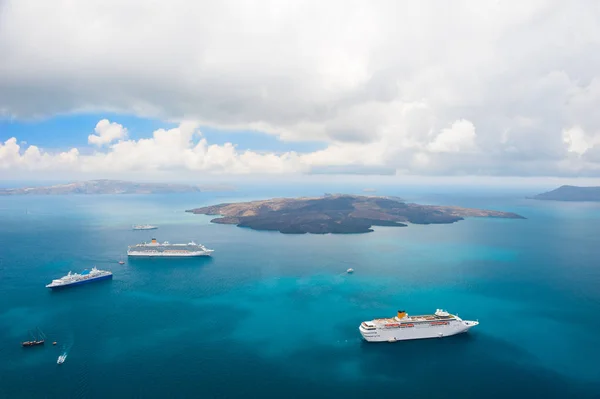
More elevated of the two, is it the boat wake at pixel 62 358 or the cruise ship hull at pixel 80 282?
the cruise ship hull at pixel 80 282

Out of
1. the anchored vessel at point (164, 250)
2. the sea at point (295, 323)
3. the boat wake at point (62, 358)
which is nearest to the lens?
the sea at point (295, 323)

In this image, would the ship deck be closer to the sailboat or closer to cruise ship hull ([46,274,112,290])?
the sailboat

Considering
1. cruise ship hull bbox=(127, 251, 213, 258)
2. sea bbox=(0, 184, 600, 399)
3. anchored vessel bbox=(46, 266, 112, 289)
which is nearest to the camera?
sea bbox=(0, 184, 600, 399)

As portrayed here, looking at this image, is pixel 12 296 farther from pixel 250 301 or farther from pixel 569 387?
pixel 569 387

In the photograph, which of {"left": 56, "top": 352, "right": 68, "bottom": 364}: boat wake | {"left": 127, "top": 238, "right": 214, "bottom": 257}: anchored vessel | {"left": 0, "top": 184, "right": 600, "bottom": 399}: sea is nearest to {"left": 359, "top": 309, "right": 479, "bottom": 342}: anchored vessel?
{"left": 0, "top": 184, "right": 600, "bottom": 399}: sea

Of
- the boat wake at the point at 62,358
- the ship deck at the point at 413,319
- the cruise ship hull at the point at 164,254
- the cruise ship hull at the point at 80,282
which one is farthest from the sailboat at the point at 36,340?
the cruise ship hull at the point at 164,254

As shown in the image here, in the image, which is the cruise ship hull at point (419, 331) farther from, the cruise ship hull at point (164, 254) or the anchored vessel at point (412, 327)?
the cruise ship hull at point (164, 254)

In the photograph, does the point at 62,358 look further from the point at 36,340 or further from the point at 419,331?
the point at 419,331
